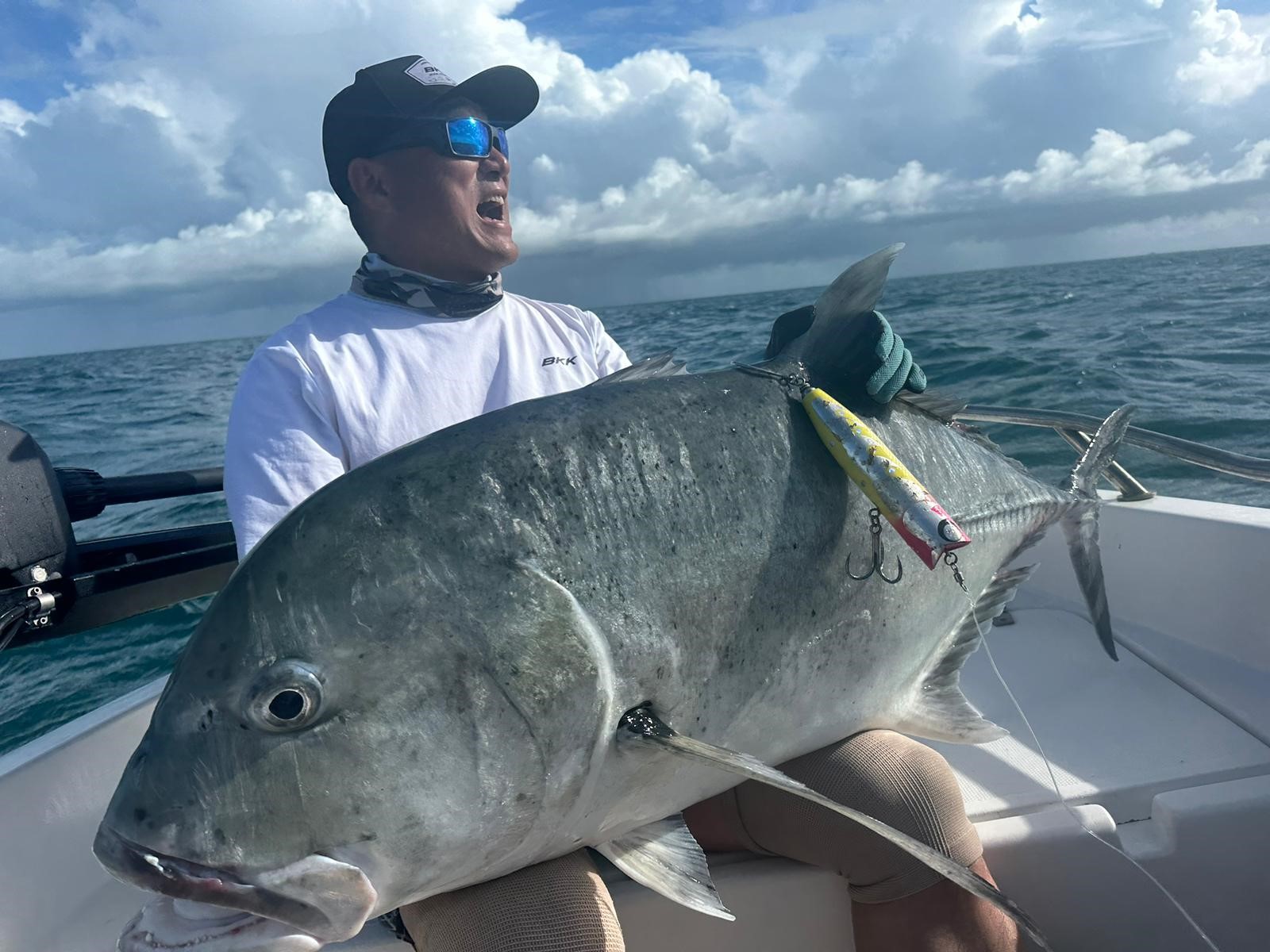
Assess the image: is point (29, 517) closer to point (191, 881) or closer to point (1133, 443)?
point (191, 881)

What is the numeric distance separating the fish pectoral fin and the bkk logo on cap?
193cm

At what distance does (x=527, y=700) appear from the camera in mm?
1184

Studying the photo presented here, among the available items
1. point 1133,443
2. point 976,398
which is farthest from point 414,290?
point 976,398

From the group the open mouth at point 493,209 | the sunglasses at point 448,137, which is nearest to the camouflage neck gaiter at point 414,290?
the open mouth at point 493,209

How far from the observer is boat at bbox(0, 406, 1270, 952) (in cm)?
197

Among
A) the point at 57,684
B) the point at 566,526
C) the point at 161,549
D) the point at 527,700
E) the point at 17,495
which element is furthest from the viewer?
the point at 57,684

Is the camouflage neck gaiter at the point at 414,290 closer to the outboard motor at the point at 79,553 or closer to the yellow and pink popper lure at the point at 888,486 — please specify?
the yellow and pink popper lure at the point at 888,486

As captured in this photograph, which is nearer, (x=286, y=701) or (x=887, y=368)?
(x=286, y=701)

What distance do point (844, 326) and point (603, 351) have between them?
974 mm

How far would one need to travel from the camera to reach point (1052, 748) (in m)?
2.49

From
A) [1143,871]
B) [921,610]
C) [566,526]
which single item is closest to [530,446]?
[566,526]

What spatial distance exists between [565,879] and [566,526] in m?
0.67

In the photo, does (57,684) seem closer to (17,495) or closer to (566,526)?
(17,495)

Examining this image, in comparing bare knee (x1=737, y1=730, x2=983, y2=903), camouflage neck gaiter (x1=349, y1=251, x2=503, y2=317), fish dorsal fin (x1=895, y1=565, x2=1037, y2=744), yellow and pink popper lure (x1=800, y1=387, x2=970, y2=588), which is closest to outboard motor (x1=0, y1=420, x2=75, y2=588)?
camouflage neck gaiter (x1=349, y1=251, x2=503, y2=317)
